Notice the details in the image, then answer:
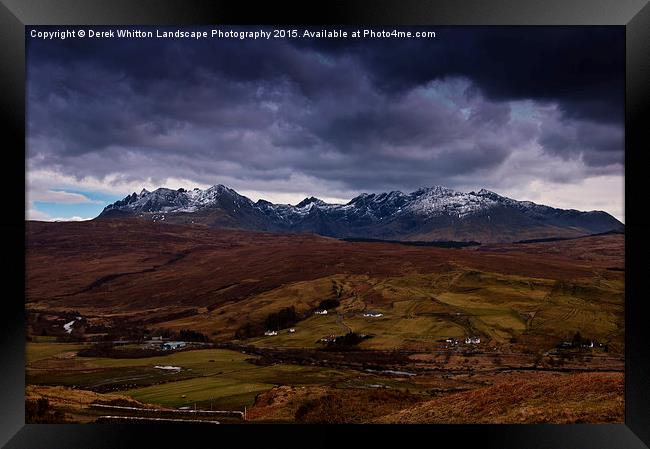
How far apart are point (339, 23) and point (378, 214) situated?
6.03 meters

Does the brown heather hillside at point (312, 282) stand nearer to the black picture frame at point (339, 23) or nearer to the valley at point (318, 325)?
the valley at point (318, 325)

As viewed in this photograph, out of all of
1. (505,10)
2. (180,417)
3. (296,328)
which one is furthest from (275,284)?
(505,10)

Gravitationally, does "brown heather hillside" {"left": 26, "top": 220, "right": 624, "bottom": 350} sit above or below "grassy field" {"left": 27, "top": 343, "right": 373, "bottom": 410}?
above

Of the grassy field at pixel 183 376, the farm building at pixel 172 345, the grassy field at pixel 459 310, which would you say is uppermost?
the grassy field at pixel 459 310

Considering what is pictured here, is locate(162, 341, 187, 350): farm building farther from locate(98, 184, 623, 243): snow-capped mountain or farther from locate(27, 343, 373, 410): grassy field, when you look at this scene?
locate(98, 184, 623, 243): snow-capped mountain

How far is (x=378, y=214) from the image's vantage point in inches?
450

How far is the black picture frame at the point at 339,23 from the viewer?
6168 millimetres

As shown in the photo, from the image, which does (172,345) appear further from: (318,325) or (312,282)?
(312,282)

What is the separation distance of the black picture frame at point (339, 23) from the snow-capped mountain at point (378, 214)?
11.5 ft

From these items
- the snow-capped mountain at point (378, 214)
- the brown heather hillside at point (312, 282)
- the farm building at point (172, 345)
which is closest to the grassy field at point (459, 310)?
the brown heather hillside at point (312, 282)

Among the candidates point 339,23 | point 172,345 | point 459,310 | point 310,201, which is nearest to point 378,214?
point 310,201

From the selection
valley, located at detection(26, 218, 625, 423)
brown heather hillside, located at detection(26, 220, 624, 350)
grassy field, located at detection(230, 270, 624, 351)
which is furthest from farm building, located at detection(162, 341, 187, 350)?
grassy field, located at detection(230, 270, 624, 351)

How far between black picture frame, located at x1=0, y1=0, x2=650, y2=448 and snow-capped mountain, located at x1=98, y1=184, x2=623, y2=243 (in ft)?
11.5

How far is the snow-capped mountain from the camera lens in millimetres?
9992
